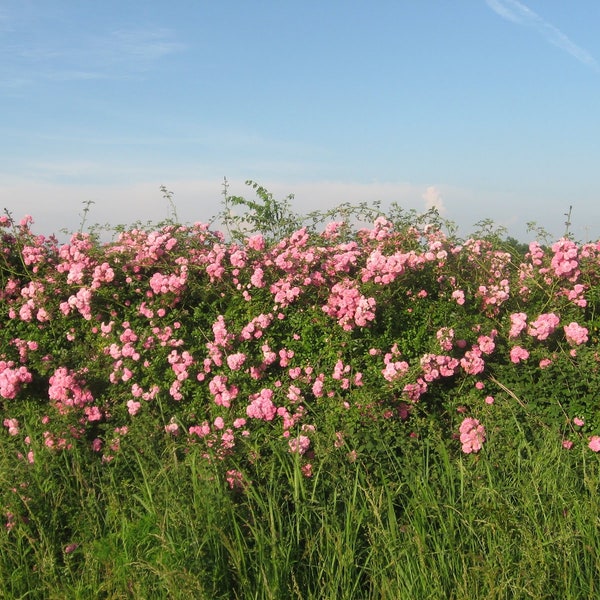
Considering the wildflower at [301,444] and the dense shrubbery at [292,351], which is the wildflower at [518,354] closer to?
the dense shrubbery at [292,351]

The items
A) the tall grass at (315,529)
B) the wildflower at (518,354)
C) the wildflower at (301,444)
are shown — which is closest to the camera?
the tall grass at (315,529)

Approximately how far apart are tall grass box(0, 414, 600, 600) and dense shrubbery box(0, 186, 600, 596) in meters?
0.11

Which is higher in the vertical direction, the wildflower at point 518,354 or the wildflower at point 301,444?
the wildflower at point 518,354

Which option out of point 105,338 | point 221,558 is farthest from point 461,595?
point 105,338

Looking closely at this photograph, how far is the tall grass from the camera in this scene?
3438 millimetres

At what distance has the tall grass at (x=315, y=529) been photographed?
344cm

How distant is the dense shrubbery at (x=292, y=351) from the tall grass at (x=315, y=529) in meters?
0.11

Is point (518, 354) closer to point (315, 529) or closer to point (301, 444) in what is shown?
point (301, 444)

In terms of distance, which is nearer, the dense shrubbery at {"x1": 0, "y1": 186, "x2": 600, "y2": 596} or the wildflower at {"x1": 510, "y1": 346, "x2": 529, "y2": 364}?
the dense shrubbery at {"x1": 0, "y1": 186, "x2": 600, "y2": 596}

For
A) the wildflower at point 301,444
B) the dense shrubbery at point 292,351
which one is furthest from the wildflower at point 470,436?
the wildflower at point 301,444

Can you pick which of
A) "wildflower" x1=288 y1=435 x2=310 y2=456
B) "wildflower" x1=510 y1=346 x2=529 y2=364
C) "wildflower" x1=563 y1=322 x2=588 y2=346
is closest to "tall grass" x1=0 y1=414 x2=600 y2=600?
"wildflower" x1=288 y1=435 x2=310 y2=456

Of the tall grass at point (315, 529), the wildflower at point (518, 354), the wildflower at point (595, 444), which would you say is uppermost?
the wildflower at point (518, 354)

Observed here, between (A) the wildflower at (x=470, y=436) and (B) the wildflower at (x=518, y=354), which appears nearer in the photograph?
(A) the wildflower at (x=470, y=436)

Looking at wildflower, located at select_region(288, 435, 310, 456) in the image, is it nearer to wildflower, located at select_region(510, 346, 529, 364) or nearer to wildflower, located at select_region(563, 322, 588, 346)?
wildflower, located at select_region(510, 346, 529, 364)
